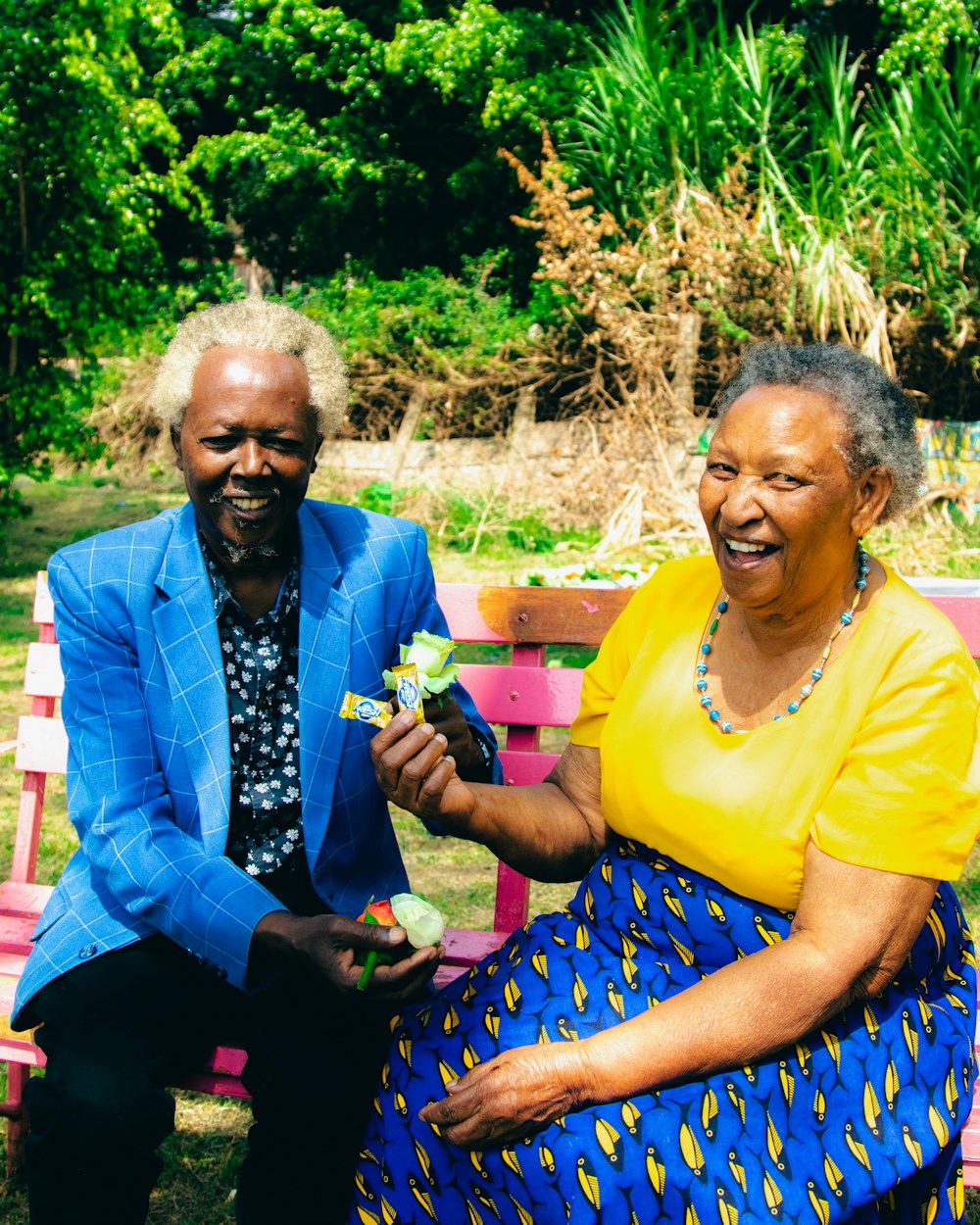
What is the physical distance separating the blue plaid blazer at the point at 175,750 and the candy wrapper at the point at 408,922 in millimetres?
224

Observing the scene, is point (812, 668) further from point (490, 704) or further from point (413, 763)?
point (490, 704)

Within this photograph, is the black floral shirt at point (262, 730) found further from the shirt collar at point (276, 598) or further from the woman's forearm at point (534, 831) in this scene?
the woman's forearm at point (534, 831)

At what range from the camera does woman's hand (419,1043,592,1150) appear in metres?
1.83

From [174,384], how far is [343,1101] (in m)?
1.47

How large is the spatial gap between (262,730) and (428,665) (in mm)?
469

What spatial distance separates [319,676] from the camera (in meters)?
2.44

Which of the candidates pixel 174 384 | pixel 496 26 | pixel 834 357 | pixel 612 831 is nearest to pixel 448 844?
pixel 612 831

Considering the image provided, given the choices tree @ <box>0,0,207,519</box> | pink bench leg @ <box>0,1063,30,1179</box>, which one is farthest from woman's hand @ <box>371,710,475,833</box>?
tree @ <box>0,0,207,519</box>

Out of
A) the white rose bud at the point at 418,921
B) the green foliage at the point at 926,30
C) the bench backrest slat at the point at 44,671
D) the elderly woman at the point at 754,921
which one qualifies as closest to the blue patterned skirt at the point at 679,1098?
the elderly woman at the point at 754,921

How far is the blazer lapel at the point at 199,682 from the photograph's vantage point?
232cm

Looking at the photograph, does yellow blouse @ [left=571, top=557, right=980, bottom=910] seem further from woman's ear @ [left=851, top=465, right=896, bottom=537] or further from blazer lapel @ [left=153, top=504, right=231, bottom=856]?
blazer lapel @ [left=153, top=504, right=231, bottom=856]

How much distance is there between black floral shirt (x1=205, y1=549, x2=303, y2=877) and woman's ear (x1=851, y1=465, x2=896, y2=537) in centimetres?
119

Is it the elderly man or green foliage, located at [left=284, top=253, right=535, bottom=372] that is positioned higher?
green foliage, located at [left=284, top=253, right=535, bottom=372]

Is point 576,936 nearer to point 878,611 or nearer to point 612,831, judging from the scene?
point 612,831
